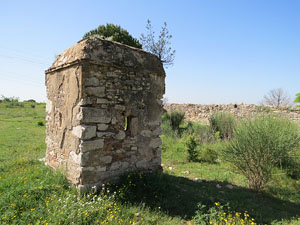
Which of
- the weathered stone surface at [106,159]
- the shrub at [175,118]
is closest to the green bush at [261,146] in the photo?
the weathered stone surface at [106,159]

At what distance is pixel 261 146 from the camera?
4551 mm

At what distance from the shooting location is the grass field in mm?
2885

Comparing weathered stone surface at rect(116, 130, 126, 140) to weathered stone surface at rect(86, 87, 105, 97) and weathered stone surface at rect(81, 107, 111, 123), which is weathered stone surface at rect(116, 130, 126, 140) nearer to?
weathered stone surface at rect(81, 107, 111, 123)

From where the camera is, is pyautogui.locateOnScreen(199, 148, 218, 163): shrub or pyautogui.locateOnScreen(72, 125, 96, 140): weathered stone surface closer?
pyautogui.locateOnScreen(72, 125, 96, 140): weathered stone surface

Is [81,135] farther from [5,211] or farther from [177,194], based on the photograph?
[177,194]

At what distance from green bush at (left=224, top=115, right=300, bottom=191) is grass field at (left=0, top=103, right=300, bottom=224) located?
20.0 inches

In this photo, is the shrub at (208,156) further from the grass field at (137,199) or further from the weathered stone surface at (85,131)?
the weathered stone surface at (85,131)

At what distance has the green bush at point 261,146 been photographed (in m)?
4.50

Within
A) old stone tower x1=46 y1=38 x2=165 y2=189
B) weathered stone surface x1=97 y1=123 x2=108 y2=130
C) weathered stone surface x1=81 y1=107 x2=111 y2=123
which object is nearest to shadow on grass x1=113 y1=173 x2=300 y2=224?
old stone tower x1=46 y1=38 x2=165 y2=189

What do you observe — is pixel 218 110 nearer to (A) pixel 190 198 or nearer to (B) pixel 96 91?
(A) pixel 190 198

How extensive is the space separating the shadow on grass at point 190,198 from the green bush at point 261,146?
518mm

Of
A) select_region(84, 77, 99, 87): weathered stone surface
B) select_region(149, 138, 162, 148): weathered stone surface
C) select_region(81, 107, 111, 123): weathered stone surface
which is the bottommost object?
select_region(149, 138, 162, 148): weathered stone surface

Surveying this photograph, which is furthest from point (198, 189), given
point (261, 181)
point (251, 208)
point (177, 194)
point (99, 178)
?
point (99, 178)

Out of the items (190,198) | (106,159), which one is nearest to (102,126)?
(106,159)
